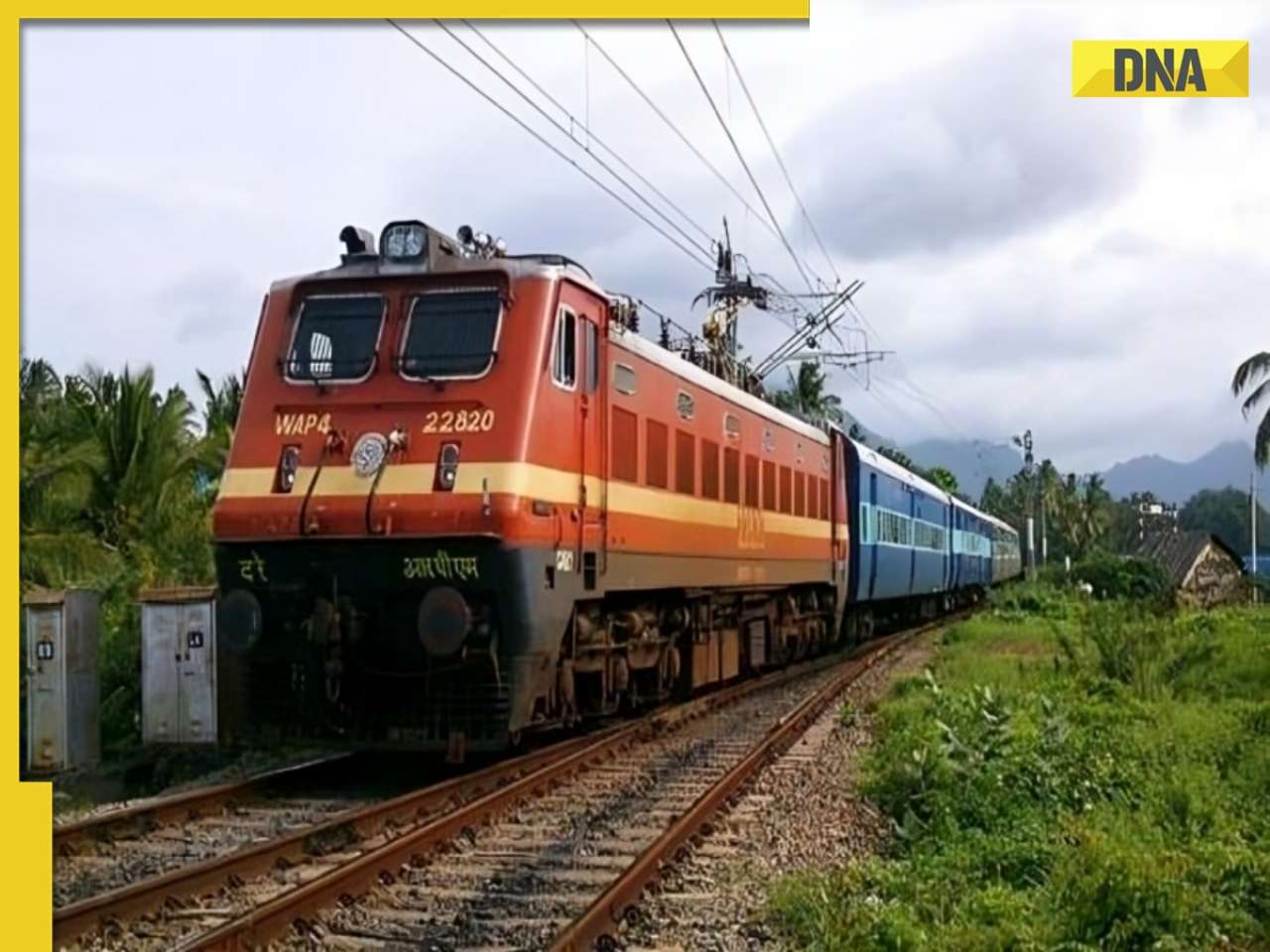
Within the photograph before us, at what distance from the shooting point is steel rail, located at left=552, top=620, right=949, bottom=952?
616cm

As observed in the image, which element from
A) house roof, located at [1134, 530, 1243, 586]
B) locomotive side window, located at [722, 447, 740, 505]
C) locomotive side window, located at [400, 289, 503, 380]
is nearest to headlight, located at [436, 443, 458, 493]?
locomotive side window, located at [400, 289, 503, 380]

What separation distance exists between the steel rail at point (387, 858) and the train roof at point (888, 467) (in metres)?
13.3

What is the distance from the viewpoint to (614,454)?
11.6 meters

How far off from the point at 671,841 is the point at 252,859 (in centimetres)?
223

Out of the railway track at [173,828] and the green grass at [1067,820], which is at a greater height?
the green grass at [1067,820]

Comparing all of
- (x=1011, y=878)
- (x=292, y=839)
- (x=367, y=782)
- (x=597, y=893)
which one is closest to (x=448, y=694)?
(x=367, y=782)

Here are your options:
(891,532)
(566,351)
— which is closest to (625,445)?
(566,351)

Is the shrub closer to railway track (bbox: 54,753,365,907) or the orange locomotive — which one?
the orange locomotive

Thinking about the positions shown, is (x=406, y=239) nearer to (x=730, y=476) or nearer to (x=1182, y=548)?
(x=730, y=476)

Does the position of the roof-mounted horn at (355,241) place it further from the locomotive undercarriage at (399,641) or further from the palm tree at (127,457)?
the palm tree at (127,457)

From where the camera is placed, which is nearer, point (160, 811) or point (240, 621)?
point (160, 811)

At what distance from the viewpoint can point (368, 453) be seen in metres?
10.1

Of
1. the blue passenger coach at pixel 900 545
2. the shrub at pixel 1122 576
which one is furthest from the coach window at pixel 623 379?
the shrub at pixel 1122 576

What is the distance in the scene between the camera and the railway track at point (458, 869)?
6332 mm
